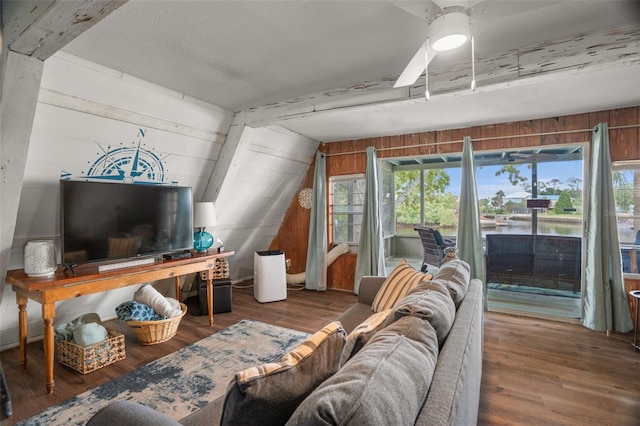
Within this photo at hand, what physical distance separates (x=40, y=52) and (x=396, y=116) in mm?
2867

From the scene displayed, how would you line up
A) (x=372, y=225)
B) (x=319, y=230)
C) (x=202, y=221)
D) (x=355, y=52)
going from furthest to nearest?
(x=319, y=230)
(x=372, y=225)
(x=202, y=221)
(x=355, y=52)

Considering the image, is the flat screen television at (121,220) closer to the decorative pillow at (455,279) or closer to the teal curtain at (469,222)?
the decorative pillow at (455,279)

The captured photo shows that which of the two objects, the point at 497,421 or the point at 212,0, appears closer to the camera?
the point at 212,0

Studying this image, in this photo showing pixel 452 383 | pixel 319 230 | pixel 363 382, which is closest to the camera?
pixel 363 382

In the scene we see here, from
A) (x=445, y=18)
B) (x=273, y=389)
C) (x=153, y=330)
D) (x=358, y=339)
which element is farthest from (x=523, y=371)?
(x=153, y=330)

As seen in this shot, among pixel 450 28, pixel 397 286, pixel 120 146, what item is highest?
pixel 450 28

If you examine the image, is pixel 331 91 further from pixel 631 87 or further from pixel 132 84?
pixel 631 87

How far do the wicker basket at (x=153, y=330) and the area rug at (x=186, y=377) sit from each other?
0.89 ft

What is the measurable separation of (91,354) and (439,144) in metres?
4.14

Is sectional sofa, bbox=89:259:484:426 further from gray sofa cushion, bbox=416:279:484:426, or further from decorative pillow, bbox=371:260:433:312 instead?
decorative pillow, bbox=371:260:433:312

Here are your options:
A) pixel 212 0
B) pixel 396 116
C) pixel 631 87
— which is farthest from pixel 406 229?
pixel 212 0

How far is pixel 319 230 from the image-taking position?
4.61 metres

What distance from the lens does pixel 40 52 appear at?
1.67m

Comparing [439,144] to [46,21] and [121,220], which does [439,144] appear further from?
[46,21]
